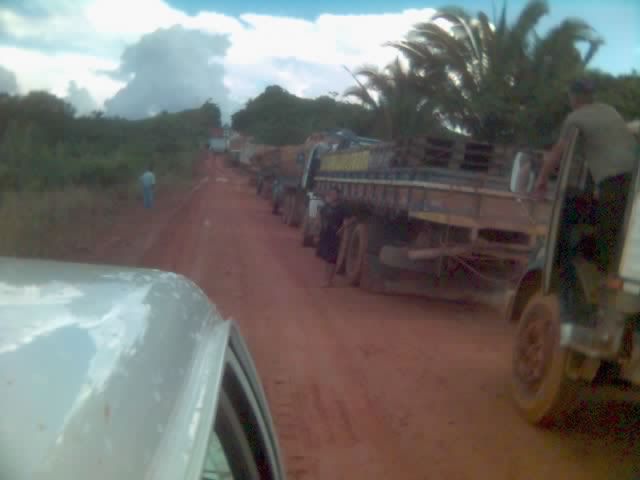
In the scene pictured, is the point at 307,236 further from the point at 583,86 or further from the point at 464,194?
the point at 583,86

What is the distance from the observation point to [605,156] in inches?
203

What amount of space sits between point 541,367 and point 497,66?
465 inches

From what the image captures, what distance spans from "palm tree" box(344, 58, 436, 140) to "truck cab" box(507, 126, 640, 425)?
12462 mm

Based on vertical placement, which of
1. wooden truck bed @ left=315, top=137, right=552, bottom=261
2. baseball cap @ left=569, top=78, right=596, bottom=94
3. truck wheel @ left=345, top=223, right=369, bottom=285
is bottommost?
truck wheel @ left=345, top=223, right=369, bottom=285

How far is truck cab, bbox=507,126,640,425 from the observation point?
4.64 m

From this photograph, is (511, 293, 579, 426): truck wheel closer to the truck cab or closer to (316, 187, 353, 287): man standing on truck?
the truck cab

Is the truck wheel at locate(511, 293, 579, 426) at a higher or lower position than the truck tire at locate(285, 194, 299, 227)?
higher

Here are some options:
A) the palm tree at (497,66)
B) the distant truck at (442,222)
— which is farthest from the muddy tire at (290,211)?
the distant truck at (442,222)

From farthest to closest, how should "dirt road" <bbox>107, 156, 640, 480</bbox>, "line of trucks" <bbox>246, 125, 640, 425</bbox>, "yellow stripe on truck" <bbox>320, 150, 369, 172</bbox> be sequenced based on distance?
1. "yellow stripe on truck" <bbox>320, 150, 369, 172</bbox>
2. "dirt road" <bbox>107, 156, 640, 480</bbox>
3. "line of trucks" <bbox>246, 125, 640, 425</bbox>

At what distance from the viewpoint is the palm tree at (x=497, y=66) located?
50.6 ft

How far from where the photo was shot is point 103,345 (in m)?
1.42

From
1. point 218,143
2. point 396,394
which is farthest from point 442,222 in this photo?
point 218,143

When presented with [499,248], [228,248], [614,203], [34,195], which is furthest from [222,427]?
[34,195]

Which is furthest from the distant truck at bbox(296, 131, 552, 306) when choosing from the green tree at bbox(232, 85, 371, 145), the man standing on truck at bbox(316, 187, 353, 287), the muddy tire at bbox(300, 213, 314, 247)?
the green tree at bbox(232, 85, 371, 145)
